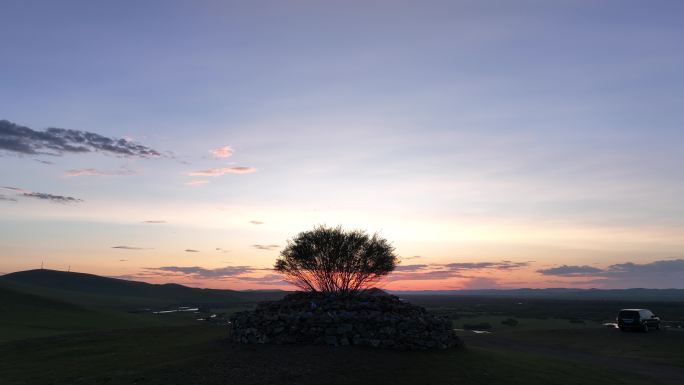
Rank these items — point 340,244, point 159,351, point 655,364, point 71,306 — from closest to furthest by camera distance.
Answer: point 159,351, point 655,364, point 340,244, point 71,306

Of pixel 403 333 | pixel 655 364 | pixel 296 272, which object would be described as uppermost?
pixel 296 272

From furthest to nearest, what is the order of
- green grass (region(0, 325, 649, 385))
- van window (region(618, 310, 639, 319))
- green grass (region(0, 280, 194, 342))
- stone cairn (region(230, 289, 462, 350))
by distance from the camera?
green grass (region(0, 280, 194, 342))
van window (region(618, 310, 639, 319))
stone cairn (region(230, 289, 462, 350))
green grass (region(0, 325, 649, 385))

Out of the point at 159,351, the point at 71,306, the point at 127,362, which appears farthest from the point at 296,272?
the point at 71,306

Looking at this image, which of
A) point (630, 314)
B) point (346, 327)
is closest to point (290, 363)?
point (346, 327)

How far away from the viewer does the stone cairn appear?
25922 mm

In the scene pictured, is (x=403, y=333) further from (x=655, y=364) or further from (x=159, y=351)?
(x=655, y=364)

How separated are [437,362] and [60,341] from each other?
26.2 m

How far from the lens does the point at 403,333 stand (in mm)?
26062

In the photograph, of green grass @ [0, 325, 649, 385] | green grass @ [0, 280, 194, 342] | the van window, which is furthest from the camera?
green grass @ [0, 280, 194, 342]

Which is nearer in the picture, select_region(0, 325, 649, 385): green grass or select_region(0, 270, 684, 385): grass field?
select_region(0, 325, 649, 385): green grass

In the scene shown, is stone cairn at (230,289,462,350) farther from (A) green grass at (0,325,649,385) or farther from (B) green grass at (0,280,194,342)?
(B) green grass at (0,280,194,342)

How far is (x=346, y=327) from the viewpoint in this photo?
26016 millimetres

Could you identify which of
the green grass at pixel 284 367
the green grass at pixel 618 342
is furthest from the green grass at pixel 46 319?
the green grass at pixel 618 342

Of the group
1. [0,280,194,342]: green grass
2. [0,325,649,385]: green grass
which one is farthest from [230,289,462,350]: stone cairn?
[0,280,194,342]: green grass
